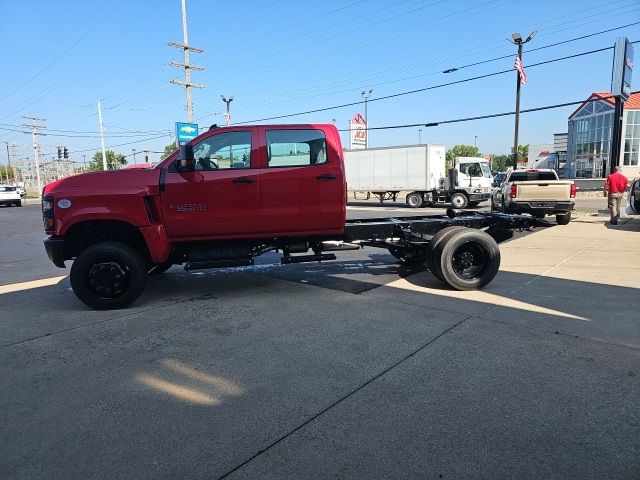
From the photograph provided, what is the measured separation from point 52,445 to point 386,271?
5724mm

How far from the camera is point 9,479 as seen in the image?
2510mm

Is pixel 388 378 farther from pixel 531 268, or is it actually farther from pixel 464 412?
pixel 531 268

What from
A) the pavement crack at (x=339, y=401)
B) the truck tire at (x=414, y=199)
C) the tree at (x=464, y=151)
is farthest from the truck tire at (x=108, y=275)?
the tree at (x=464, y=151)

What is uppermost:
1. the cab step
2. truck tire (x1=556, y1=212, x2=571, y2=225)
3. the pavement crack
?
the cab step

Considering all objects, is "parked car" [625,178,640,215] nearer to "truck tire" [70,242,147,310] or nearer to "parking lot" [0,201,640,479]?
"parking lot" [0,201,640,479]

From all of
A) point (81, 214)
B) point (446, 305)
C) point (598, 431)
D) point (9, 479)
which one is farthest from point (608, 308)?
point (81, 214)

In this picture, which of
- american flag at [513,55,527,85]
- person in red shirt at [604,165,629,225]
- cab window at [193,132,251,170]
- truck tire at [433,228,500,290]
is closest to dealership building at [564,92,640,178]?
american flag at [513,55,527,85]

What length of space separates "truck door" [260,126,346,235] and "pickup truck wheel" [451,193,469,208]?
64.2ft

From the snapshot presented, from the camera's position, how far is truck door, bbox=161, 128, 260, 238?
5.67 m

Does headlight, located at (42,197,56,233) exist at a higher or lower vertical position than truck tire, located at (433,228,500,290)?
higher

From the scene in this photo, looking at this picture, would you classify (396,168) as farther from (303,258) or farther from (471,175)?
(303,258)

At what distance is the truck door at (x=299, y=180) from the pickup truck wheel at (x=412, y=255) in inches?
65.1

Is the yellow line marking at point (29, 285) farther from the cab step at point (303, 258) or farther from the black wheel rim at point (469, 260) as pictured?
the black wheel rim at point (469, 260)

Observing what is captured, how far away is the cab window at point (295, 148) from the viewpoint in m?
5.90
